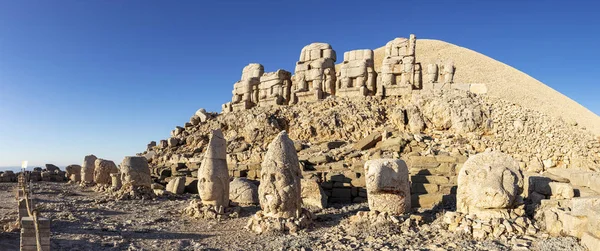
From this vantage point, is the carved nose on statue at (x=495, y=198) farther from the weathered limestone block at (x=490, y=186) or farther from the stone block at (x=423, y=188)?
the stone block at (x=423, y=188)

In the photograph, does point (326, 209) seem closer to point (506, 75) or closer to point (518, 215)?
point (518, 215)

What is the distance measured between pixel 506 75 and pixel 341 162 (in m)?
38.5

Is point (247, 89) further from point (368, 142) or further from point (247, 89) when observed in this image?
point (368, 142)

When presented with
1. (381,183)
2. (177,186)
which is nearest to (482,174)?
(381,183)

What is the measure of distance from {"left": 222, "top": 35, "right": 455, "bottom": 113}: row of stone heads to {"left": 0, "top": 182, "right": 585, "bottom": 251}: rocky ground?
1149cm

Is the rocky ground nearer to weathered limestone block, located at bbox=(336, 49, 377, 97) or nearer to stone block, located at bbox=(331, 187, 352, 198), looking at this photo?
stone block, located at bbox=(331, 187, 352, 198)

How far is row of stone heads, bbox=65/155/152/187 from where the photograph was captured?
42.8ft

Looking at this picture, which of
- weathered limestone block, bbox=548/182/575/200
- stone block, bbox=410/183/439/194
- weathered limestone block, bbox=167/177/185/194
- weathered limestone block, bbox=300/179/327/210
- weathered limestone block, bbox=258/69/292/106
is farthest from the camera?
weathered limestone block, bbox=258/69/292/106

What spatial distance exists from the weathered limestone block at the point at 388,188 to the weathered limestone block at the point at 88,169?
1370 cm

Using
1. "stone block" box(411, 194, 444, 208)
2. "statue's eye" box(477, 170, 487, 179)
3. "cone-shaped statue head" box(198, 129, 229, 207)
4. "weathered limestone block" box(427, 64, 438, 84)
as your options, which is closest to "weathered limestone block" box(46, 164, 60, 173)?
"cone-shaped statue head" box(198, 129, 229, 207)

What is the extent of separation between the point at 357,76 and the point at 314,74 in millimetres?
Result: 2512

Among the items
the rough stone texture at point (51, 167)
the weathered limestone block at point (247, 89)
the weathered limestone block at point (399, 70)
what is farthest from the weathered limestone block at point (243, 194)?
the rough stone texture at point (51, 167)

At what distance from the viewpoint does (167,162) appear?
2062cm

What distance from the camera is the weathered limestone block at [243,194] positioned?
442 inches
